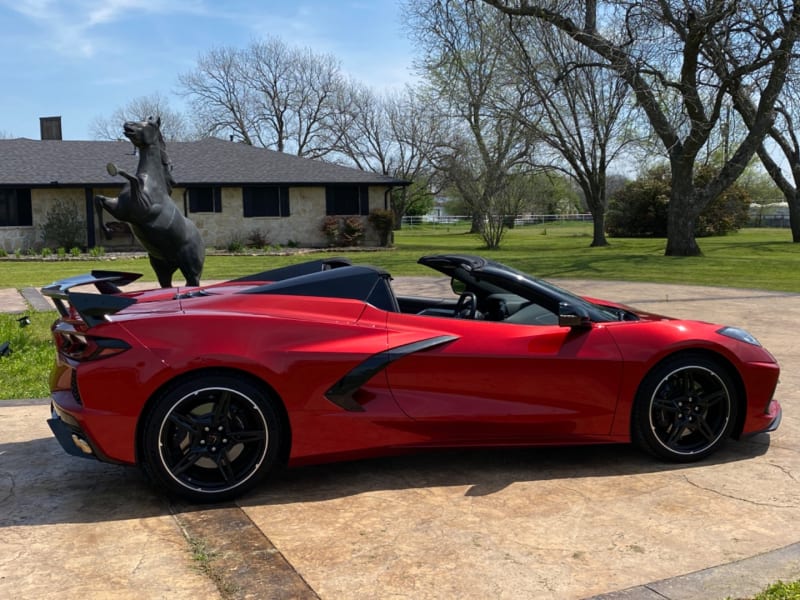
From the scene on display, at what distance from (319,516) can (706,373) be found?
248 cm

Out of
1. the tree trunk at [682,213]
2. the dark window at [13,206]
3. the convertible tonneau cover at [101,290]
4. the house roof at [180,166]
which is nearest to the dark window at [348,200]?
the house roof at [180,166]

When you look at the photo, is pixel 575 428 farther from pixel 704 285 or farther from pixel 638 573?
pixel 704 285

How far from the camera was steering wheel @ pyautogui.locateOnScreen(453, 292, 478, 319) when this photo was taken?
4695 mm

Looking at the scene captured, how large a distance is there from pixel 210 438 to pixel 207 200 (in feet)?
102

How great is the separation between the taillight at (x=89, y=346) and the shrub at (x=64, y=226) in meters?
30.1

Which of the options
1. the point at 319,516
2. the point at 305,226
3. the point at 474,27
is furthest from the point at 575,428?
the point at 305,226

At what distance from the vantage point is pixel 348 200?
35062 mm

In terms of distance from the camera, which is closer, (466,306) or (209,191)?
(466,306)

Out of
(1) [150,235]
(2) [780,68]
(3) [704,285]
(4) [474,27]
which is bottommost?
(3) [704,285]

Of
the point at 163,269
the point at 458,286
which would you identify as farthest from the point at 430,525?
the point at 163,269

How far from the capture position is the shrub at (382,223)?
34.4 m

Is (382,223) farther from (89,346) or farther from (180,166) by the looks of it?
(89,346)

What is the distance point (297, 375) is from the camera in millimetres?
3887

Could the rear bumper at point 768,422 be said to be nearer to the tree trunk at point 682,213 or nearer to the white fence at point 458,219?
the tree trunk at point 682,213
